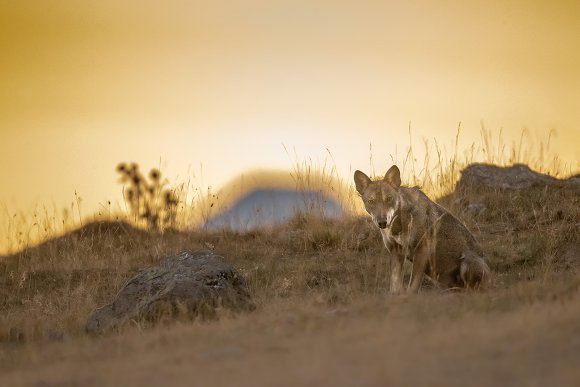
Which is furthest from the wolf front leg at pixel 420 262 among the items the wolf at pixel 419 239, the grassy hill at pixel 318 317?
the grassy hill at pixel 318 317

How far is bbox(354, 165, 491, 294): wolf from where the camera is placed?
33.9 feet

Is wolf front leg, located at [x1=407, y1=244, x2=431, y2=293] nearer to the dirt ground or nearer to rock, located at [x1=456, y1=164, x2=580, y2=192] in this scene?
the dirt ground

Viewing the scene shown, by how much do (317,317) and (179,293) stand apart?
2632 mm

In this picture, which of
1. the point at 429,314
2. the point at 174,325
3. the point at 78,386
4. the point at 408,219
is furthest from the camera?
the point at 408,219

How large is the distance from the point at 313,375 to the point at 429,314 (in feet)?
8.70

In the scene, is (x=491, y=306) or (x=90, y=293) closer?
(x=491, y=306)

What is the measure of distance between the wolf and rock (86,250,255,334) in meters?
1.95

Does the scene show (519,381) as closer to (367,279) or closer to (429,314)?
(429,314)

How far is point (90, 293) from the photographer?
13234mm

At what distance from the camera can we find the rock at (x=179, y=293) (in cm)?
971

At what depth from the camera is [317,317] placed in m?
7.80

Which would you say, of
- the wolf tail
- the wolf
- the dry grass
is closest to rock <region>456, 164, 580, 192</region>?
the dry grass

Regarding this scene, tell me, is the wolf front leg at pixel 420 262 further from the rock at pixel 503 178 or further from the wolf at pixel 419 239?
the rock at pixel 503 178

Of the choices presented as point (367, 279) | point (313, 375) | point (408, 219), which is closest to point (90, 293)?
point (367, 279)
